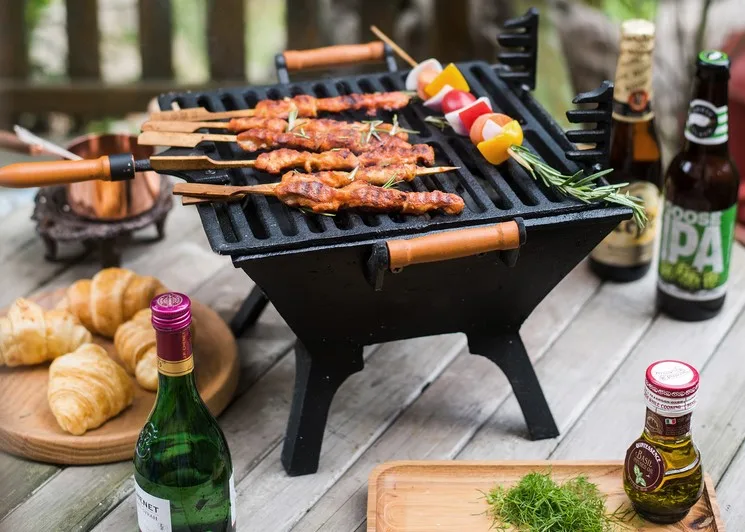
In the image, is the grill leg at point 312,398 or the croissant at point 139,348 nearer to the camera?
the grill leg at point 312,398

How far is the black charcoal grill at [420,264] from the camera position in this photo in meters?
2.09

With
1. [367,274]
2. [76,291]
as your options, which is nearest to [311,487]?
[367,274]

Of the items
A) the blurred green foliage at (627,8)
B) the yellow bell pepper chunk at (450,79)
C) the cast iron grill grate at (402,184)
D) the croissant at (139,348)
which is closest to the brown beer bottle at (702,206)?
the cast iron grill grate at (402,184)

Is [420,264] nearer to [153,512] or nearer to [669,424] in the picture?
[669,424]

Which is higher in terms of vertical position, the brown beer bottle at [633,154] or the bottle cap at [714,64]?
the bottle cap at [714,64]

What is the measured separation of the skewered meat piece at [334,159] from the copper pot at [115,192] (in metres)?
0.78

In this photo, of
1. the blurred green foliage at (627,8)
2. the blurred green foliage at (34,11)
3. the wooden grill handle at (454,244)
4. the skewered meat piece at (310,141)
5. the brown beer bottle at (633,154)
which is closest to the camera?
the wooden grill handle at (454,244)

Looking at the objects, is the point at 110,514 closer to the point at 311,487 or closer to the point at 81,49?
the point at 311,487

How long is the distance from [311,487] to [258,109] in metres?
0.85

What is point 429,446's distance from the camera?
2.54 m

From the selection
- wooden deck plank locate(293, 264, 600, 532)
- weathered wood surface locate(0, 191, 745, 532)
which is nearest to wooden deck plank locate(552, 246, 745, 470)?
weathered wood surface locate(0, 191, 745, 532)

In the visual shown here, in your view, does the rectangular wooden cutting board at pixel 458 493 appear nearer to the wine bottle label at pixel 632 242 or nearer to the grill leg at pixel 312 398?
the grill leg at pixel 312 398

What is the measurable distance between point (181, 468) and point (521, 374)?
0.82 meters

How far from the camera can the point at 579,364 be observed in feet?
9.23
